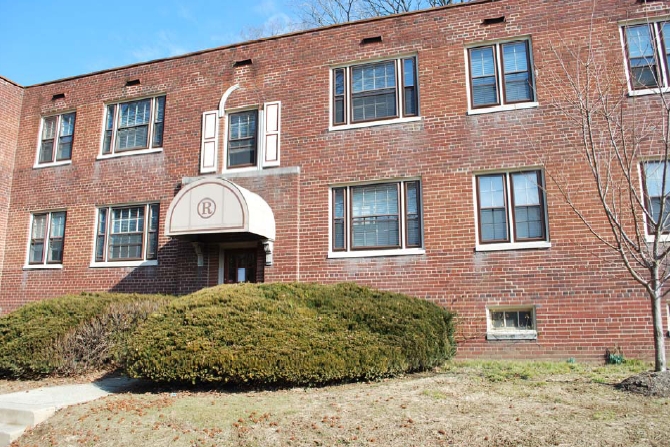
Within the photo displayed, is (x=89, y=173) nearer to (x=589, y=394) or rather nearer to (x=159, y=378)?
(x=159, y=378)

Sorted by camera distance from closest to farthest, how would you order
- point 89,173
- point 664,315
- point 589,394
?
point 589,394
point 664,315
point 89,173

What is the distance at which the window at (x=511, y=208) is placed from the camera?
11.0 metres

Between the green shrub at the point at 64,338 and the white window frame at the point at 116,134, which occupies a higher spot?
the white window frame at the point at 116,134

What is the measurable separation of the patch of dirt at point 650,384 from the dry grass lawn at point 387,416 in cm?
18

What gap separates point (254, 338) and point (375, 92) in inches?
276

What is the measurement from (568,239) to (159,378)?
8.05m

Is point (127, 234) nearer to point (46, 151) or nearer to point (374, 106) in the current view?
point (46, 151)

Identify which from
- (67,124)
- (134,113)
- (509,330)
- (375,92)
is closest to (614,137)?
(509,330)

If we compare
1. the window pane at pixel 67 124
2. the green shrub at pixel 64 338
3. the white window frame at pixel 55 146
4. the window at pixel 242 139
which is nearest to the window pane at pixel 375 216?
the window at pixel 242 139

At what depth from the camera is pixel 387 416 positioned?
6.17m

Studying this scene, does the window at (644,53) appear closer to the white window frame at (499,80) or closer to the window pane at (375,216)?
the white window frame at (499,80)

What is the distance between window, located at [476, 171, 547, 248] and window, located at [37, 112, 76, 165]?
11838mm

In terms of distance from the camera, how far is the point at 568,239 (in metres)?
10.6

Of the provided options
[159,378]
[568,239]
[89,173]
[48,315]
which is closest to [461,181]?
[568,239]
